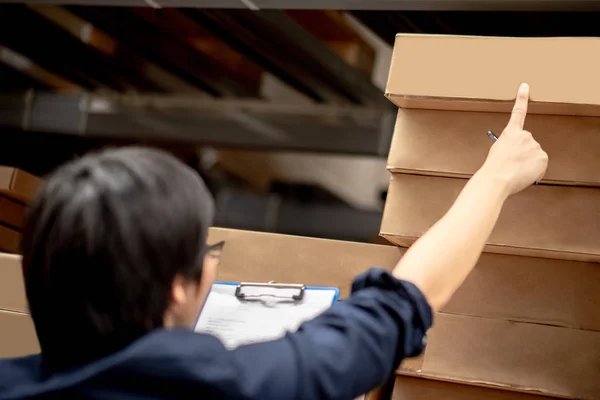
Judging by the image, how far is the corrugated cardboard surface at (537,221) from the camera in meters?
1.29

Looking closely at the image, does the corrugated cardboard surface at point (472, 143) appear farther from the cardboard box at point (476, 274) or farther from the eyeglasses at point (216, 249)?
the eyeglasses at point (216, 249)

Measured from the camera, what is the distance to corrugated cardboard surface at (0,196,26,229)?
6.85 feet

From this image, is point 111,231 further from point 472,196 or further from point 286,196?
point 286,196

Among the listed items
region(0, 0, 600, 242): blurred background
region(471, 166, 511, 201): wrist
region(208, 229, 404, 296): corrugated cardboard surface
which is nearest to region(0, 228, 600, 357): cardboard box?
region(208, 229, 404, 296): corrugated cardboard surface

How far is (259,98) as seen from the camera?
11.4ft

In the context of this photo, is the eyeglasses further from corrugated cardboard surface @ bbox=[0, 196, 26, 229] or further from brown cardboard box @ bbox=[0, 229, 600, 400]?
corrugated cardboard surface @ bbox=[0, 196, 26, 229]

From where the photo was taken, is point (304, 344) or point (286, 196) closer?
point (304, 344)

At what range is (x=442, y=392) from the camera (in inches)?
54.4

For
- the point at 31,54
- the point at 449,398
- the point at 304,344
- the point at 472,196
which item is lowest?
the point at 449,398

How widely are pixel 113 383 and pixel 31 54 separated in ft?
8.40

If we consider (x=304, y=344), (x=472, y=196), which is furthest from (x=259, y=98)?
(x=304, y=344)

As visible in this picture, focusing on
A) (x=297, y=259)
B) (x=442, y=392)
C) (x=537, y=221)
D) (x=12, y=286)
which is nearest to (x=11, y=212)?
(x=12, y=286)

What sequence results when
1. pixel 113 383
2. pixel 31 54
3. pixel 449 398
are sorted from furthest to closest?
pixel 31 54, pixel 449 398, pixel 113 383

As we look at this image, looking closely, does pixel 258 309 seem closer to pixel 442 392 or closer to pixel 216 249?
pixel 216 249
